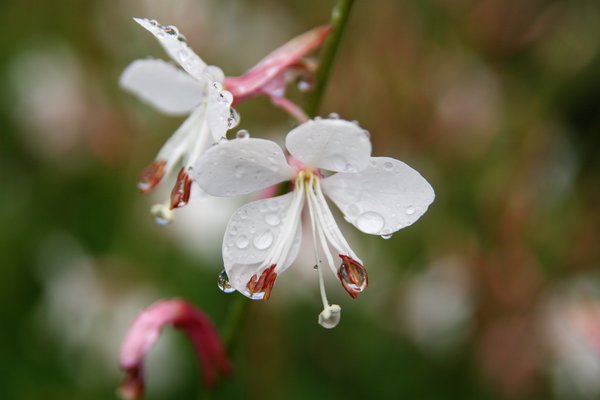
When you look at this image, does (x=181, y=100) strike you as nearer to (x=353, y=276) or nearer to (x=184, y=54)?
(x=184, y=54)

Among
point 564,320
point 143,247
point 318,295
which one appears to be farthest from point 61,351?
point 564,320

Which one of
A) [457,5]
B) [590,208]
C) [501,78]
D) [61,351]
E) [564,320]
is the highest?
[457,5]

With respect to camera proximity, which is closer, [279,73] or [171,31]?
[171,31]

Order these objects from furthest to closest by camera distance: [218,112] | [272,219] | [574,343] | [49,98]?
[49,98] → [574,343] → [272,219] → [218,112]

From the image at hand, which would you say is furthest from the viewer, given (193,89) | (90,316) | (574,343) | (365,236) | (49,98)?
(49,98)

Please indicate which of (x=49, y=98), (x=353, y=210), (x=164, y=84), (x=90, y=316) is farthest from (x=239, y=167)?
(x=49, y=98)

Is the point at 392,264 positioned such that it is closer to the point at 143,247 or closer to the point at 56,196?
the point at 143,247

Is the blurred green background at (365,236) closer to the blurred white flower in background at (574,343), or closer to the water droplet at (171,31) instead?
the blurred white flower in background at (574,343)
